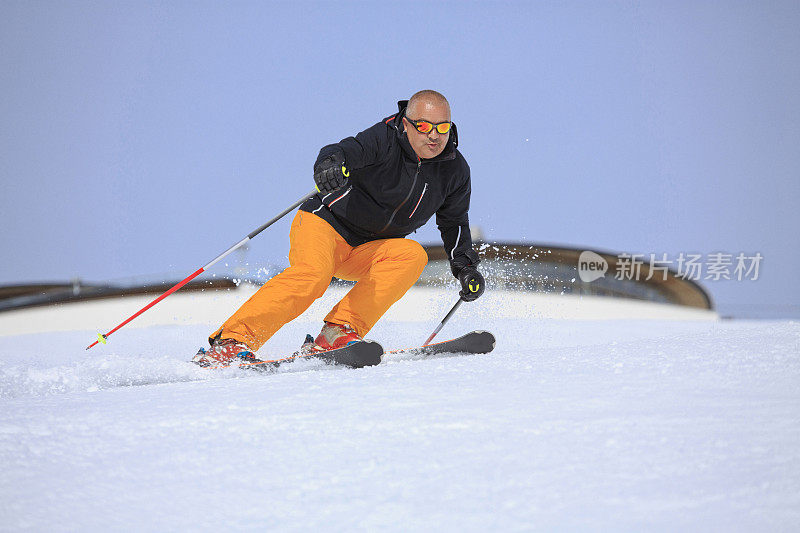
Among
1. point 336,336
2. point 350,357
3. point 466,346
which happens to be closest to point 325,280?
point 336,336

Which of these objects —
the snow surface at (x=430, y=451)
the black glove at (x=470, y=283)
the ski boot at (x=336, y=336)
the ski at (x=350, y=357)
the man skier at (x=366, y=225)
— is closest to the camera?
the snow surface at (x=430, y=451)

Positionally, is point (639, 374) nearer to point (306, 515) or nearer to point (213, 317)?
point (306, 515)

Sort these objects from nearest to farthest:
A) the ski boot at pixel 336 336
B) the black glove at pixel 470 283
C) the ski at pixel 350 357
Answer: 1. the ski at pixel 350 357
2. the ski boot at pixel 336 336
3. the black glove at pixel 470 283

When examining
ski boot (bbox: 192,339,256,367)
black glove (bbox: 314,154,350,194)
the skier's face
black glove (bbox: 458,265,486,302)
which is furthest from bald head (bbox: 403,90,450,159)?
ski boot (bbox: 192,339,256,367)

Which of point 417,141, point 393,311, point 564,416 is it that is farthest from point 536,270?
point 564,416

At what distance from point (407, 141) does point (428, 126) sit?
139mm

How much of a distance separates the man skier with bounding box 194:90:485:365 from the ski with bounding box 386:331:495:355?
304mm

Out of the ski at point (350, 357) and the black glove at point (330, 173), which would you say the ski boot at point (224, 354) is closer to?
the ski at point (350, 357)

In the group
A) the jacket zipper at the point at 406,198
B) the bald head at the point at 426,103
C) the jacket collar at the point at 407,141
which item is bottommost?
the jacket zipper at the point at 406,198

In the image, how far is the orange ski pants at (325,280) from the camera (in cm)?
326

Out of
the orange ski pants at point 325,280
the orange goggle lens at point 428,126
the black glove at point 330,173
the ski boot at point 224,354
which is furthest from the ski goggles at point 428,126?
the ski boot at point 224,354

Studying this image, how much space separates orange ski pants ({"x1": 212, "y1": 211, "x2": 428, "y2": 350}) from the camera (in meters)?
3.26

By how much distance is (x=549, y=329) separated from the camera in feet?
20.3

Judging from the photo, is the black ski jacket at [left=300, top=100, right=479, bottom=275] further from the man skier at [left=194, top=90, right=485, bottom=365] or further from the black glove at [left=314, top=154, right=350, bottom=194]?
the black glove at [left=314, top=154, right=350, bottom=194]
